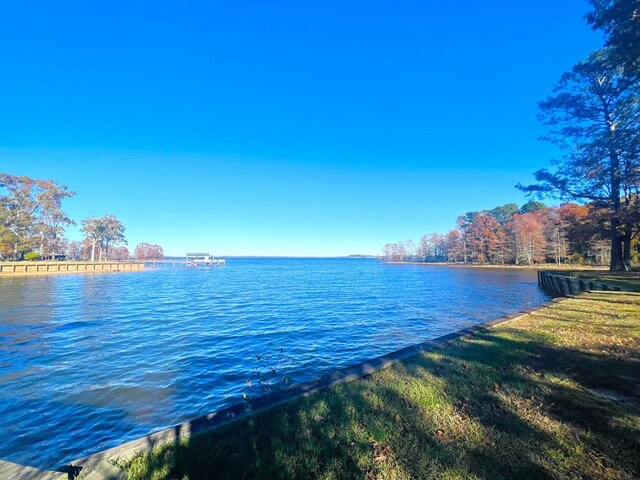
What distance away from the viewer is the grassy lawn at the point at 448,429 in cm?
277

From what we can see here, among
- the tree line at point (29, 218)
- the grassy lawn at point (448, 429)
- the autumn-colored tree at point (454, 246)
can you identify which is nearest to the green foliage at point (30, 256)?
the tree line at point (29, 218)

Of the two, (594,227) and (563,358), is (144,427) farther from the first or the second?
(594,227)

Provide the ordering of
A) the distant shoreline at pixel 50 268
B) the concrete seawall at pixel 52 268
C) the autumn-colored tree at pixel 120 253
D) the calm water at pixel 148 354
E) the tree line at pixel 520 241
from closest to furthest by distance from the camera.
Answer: the calm water at pixel 148 354 → the distant shoreline at pixel 50 268 → the concrete seawall at pixel 52 268 → the tree line at pixel 520 241 → the autumn-colored tree at pixel 120 253

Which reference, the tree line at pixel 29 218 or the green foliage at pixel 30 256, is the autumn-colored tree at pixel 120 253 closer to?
the tree line at pixel 29 218

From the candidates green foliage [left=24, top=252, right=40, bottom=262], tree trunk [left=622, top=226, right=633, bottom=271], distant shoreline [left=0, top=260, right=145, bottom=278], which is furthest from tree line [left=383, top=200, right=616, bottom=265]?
green foliage [left=24, top=252, right=40, bottom=262]

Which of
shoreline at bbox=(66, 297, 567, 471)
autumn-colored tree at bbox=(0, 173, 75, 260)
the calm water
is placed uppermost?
autumn-colored tree at bbox=(0, 173, 75, 260)

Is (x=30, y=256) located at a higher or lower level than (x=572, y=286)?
higher

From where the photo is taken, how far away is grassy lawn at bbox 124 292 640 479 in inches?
109

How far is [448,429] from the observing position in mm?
3371

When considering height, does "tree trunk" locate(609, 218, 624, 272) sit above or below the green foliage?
below

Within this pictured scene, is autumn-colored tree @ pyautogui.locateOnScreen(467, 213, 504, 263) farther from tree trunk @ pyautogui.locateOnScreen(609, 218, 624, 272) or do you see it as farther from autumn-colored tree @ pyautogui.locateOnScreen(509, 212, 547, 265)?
tree trunk @ pyautogui.locateOnScreen(609, 218, 624, 272)

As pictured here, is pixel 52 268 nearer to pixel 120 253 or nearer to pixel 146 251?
pixel 120 253

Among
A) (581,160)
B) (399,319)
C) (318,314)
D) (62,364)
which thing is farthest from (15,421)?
(581,160)

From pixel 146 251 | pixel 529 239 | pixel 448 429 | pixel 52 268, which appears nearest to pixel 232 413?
pixel 448 429
